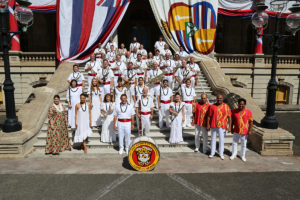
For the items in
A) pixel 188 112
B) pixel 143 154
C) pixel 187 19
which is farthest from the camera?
pixel 187 19

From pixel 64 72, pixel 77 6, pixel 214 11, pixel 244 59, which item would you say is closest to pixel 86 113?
pixel 64 72

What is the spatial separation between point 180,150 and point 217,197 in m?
2.88

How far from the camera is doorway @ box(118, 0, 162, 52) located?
19.9 meters

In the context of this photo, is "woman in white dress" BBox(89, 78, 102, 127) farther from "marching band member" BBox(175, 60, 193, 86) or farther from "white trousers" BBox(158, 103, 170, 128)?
"marching band member" BBox(175, 60, 193, 86)

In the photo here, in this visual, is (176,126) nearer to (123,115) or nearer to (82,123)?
(123,115)

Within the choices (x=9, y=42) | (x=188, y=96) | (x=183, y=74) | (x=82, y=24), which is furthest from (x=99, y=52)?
(x=188, y=96)

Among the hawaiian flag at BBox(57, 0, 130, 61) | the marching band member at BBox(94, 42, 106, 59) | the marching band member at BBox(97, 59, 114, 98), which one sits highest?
the hawaiian flag at BBox(57, 0, 130, 61)

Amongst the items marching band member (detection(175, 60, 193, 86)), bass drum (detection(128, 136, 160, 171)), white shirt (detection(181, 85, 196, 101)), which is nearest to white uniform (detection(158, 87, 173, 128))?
white shirt (detection(181, 85, 196, 101))

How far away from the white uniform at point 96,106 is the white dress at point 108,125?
2.67ft

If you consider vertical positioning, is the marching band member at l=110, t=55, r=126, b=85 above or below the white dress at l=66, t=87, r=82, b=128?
above

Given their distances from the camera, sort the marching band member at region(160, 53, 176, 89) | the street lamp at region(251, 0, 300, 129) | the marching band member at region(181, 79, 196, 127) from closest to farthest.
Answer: the street lamp at region(251, 0, 300, 129), the marching band member at region(181, 79, 196, 127), the marching band member at region(160, 53, 176, 89)

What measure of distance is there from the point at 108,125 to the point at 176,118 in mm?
2438

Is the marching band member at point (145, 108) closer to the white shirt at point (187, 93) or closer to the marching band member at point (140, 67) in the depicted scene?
the white shirt at point (187, 93)

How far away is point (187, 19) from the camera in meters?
15.7
